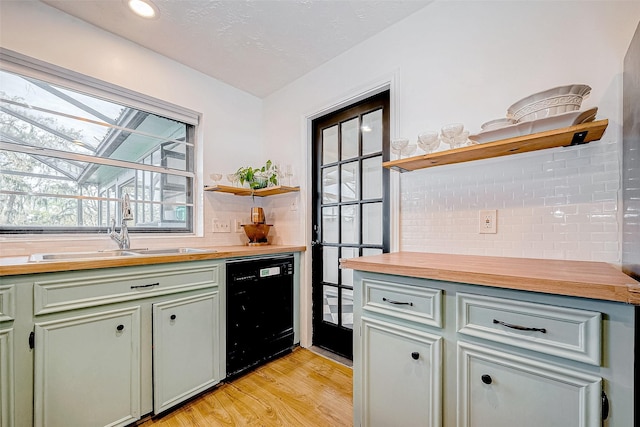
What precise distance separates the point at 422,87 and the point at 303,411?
212cm

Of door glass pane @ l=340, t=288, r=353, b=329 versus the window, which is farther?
door glass pane @ l=340, t=288, r=353, b=329

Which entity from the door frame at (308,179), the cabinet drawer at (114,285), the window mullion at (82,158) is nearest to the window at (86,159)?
the window mullion at (82,158)

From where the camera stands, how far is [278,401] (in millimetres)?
1680

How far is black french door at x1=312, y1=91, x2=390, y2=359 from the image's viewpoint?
2.06 meters

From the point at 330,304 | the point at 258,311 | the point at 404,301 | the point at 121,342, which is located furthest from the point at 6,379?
the point at 330,304

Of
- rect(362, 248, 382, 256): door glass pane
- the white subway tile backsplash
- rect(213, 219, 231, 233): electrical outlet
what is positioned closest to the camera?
the white subway tile backsplash

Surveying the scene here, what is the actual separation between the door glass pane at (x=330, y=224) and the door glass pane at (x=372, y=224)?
28 centimetres

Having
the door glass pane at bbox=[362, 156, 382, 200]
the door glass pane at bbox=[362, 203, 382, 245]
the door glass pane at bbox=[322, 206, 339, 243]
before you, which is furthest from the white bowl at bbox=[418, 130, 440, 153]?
the door glass pane at bbox=[322, 206, 339, 243]

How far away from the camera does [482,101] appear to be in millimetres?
1508

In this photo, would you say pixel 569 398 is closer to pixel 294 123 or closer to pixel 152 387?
pixel 152 387

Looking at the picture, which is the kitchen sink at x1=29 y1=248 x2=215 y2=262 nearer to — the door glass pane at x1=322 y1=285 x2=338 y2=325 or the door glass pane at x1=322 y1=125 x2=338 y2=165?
the door glass pane at x1=322 y1=285 x2=338 y2=325

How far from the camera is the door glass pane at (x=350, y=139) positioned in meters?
2.23

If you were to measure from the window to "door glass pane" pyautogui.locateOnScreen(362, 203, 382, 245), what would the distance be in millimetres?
1551

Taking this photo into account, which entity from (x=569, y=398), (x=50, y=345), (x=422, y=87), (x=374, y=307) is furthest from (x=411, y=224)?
(x=50, y=345)
